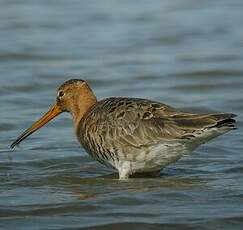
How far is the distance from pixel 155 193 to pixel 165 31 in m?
9.56

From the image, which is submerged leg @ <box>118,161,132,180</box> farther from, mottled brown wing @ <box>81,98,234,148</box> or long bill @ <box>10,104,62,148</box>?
long bill @ <box>10,104,62,148</box>

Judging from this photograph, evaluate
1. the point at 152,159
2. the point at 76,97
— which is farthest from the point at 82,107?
the point at 152,159

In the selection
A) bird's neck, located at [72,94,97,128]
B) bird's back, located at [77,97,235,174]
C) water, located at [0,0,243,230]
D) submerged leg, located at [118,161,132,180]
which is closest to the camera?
water, located at [0,0,243,230]

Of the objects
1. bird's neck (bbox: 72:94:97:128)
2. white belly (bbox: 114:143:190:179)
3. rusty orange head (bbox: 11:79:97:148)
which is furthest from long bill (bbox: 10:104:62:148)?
white belly (bbox: 114:143:190:179)

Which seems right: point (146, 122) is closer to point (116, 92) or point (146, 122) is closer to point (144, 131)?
point (144, 131)

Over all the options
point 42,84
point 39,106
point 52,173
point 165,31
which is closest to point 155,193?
point 52,173

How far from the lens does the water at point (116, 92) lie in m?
8.84

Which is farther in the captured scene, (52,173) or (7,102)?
(7,102)

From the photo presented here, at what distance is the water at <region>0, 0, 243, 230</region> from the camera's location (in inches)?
348

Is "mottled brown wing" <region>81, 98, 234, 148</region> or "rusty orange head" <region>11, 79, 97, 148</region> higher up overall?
"rusty orange head" <region>11, 79, 97, 148</region>

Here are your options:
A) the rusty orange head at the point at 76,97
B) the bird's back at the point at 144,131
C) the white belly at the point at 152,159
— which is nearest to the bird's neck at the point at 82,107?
the rusty orange head at the point at 76,97

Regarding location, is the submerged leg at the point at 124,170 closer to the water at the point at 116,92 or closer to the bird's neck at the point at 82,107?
the water at the point at 116,92

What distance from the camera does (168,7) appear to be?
21.2 meters

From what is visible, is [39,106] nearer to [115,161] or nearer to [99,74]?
[99,74]
